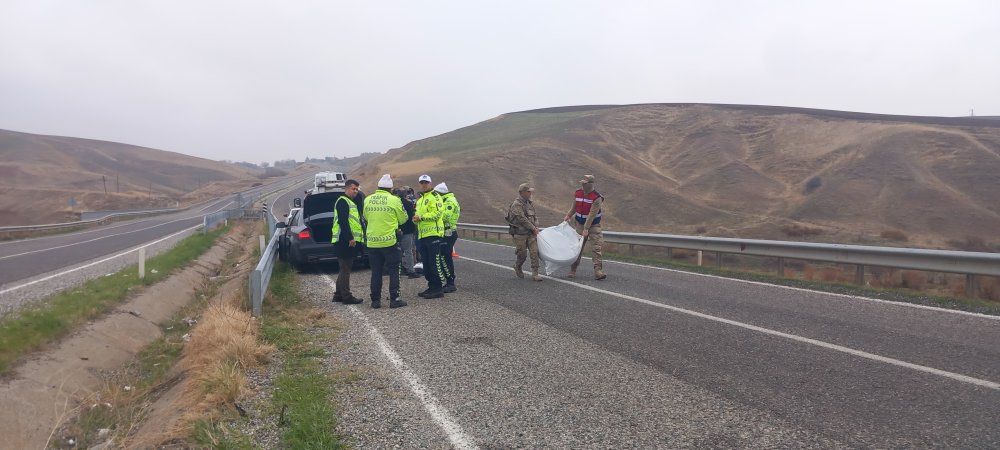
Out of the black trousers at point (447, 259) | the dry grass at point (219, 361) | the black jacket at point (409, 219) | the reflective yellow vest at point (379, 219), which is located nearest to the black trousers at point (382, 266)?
the reflective yellow vest at point (379, 219)

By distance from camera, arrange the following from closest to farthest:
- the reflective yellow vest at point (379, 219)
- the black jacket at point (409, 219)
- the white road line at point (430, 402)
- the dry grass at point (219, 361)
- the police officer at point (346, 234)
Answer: the white road line at point (430, 402) → the dry grass at point (219, 361) → the reflective yellow vest at point (379, 219) → the police officer at point (346, 234) → the black jacket at point (409, 219)

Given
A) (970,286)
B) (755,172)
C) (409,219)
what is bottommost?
(970,286)

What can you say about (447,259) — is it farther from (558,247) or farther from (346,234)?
(558,247)

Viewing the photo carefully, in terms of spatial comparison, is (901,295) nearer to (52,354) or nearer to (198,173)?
(52,354)

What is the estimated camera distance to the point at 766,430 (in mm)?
4539

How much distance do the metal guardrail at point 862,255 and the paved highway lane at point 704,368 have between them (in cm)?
181

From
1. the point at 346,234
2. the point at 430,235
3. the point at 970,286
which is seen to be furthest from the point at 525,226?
the point at 970,286

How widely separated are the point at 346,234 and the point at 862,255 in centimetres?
848

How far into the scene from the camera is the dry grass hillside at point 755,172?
37500 mm

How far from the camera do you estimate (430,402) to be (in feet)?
17.6

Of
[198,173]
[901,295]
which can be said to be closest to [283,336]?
[901,295]

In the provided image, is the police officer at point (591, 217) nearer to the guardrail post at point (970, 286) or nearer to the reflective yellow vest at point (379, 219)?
the reflective yellow vest at point (379, 219)

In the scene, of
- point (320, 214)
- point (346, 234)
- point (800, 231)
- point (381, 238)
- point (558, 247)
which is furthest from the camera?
point (800, 231)

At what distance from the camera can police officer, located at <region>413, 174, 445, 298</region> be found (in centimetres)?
1070
